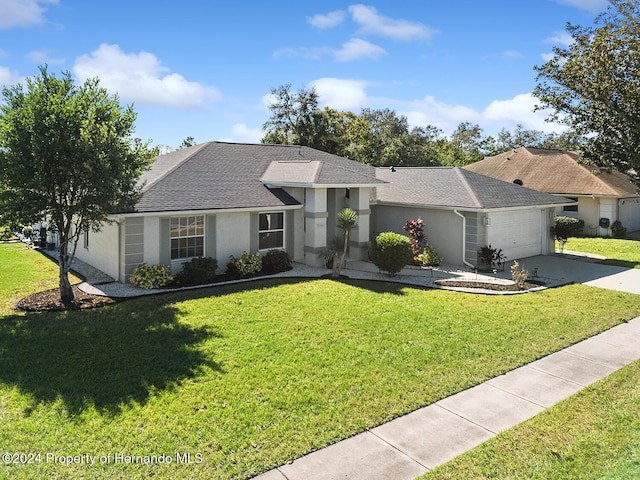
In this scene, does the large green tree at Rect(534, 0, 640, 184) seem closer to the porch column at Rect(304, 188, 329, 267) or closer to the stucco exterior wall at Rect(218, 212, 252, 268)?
the porch column at Rect(304, 188, 329, 267)

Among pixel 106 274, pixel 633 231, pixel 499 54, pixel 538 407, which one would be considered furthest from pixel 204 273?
pixel 633 231

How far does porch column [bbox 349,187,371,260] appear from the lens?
1927cm

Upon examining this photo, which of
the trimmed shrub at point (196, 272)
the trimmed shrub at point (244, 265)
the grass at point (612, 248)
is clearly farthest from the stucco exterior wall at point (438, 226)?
the trimmed shrub at point (196, 272)

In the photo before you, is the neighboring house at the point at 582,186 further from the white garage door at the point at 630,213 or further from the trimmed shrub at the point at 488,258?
the trimmed shrub at the point at 488,258

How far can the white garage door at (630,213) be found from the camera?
31.6 metres

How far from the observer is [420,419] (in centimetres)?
673

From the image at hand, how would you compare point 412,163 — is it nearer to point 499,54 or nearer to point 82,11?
point 499,54

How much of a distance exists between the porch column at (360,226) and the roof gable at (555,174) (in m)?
19.7

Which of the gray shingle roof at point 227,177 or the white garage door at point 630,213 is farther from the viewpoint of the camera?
the white garage door at point 630,213

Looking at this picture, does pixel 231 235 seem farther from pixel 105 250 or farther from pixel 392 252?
pixel 392 252

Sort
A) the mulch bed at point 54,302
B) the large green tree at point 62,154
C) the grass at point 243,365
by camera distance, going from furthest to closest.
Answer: the mulch bed at point 54,302 → the large green tree at point 62,154 → the grass at point 243,365

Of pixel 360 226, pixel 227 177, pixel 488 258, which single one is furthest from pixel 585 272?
pixel 227 177

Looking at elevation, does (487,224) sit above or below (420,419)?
above

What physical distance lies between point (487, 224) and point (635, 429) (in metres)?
12.8
